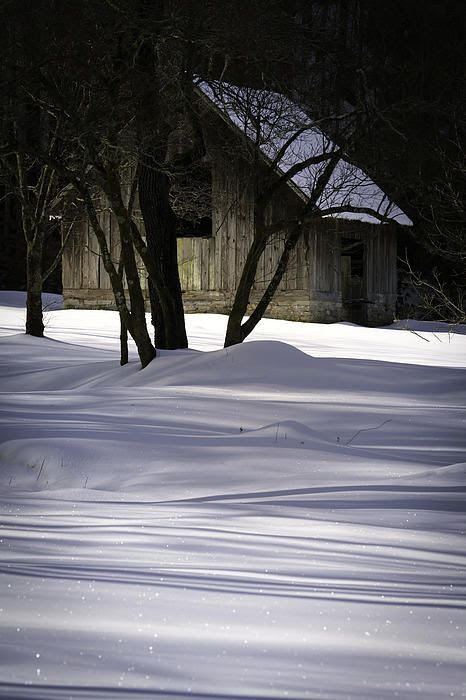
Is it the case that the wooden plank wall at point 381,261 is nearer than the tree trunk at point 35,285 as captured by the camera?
No

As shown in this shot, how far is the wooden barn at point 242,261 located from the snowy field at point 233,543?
13.7 meters

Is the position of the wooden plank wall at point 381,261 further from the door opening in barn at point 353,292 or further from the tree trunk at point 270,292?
the tree trunk at point 270,292

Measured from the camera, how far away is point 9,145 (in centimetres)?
1391

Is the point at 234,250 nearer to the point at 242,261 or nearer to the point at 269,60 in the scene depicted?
the point at 242,261

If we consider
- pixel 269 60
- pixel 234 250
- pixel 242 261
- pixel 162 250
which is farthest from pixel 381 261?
pixel 269 60

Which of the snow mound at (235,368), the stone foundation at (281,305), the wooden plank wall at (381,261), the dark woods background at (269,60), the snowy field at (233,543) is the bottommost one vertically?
the snowy field at (233,543)

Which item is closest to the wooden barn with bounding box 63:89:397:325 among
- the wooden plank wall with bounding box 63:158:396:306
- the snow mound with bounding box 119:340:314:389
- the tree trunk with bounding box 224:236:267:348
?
the wooden plank wall with bounding box 63:158:396:306

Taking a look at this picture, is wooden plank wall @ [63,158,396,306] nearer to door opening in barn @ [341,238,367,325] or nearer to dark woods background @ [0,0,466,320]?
door opening in barn @ [341,238,367,325]

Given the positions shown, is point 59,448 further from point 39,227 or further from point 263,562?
point 39,227

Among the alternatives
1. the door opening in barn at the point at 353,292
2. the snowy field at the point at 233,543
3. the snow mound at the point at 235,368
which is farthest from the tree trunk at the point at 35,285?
the door opening in barn at the point at 353,292

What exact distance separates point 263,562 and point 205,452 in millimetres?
3069

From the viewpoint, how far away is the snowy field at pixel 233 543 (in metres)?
2.64

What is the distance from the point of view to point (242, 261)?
976 inches

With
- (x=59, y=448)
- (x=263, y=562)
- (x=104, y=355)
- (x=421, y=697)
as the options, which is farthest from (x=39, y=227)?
(x=421, y=697)
